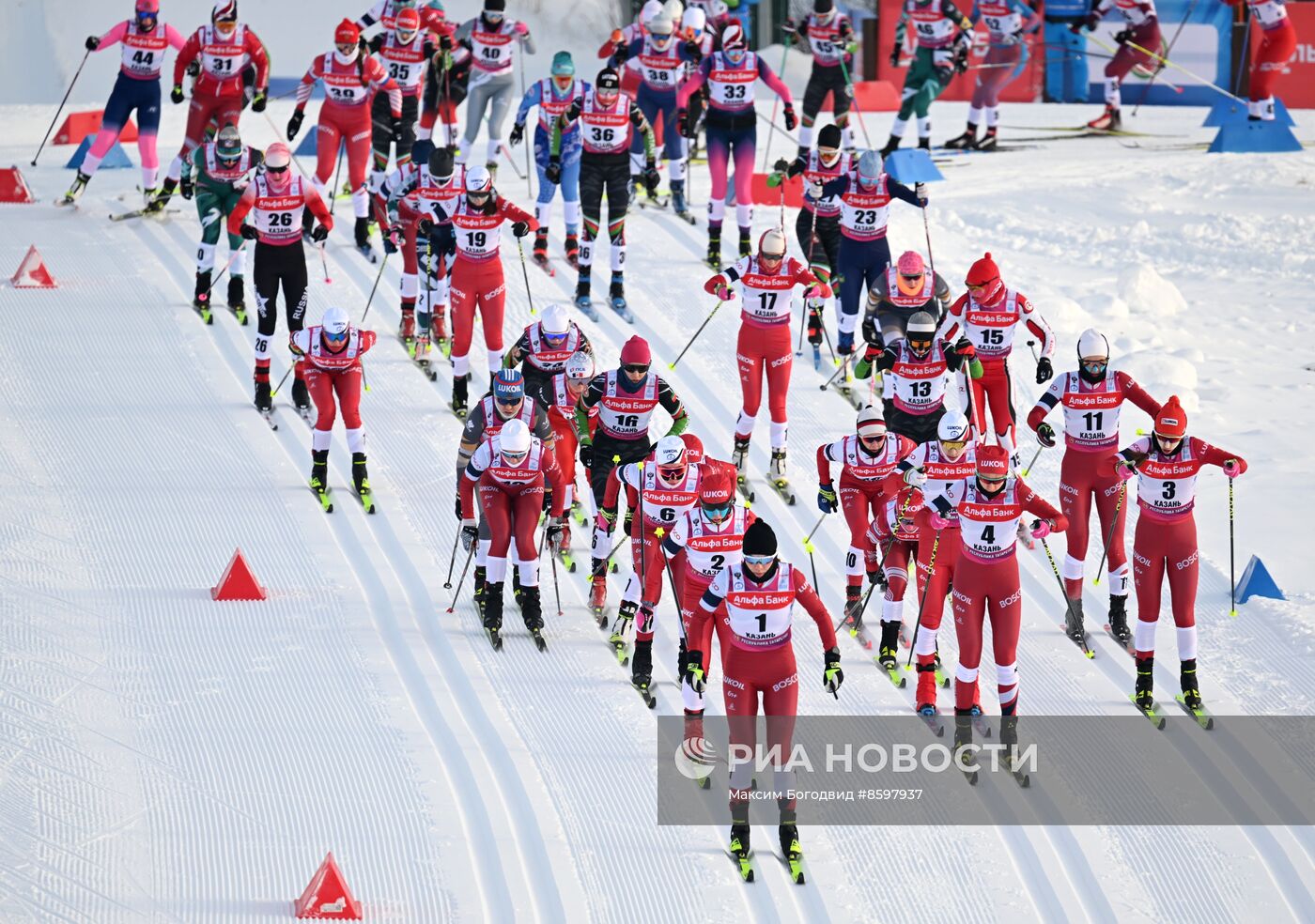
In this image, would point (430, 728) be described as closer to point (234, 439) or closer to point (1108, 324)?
point (234, 439)

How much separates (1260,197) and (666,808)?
37.5ft

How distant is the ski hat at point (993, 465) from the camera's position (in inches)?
359

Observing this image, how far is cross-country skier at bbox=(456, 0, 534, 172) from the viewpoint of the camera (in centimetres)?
1561

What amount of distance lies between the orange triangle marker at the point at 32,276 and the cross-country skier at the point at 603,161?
4.06 m

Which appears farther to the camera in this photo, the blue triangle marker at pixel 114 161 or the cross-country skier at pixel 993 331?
the blue triangle marker at pixel 114 161

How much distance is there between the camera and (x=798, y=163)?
1356 cm

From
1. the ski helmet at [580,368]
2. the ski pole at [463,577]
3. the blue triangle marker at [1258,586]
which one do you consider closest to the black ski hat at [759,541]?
the ski pole at [463,577]

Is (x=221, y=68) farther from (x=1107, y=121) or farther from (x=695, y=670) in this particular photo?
(x=1107, y=121)

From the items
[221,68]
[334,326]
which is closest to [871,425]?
[334,326]

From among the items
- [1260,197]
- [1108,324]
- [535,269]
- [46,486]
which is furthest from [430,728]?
[1260,197]

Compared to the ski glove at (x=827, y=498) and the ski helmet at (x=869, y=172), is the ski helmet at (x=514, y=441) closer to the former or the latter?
the ski glove at (x=827, y=498)

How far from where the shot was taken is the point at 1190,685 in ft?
32.5

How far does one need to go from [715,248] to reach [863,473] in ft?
17.0

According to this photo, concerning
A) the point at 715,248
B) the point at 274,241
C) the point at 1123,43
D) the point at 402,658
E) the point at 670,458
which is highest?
the point at 1123,43
